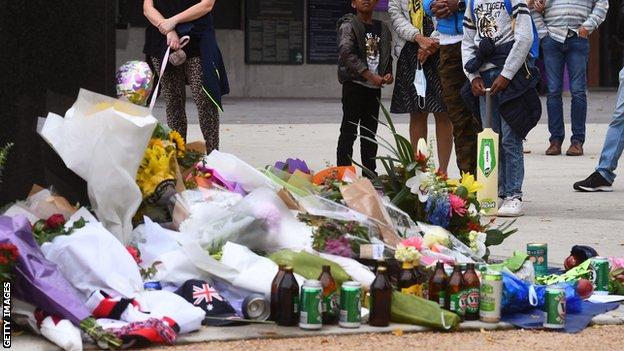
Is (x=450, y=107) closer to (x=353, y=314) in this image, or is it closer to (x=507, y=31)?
(x=507, y=31)

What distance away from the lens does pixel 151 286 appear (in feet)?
19.5

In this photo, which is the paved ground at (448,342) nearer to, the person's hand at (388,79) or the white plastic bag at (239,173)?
the white plastic bag at (239,173)

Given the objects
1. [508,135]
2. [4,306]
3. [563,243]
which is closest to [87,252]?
[4,306]

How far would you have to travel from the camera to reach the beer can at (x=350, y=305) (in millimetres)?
5691

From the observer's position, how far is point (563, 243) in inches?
322

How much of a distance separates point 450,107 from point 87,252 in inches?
183

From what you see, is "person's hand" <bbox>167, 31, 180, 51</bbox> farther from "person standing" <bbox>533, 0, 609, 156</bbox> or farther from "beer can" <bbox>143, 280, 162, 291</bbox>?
"person standing" <bbox>533, 0, 609, 156</bbox>

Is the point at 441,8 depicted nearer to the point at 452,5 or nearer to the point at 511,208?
the point at 452,5

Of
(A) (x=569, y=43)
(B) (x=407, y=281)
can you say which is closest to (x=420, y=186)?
(B) (x=407, y=281)

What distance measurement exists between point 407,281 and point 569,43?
7938 mm

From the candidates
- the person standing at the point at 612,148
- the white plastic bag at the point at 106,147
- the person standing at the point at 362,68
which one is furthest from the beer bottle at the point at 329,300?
the person standing at the point at 612,148

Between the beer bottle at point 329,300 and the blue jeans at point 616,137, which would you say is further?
the blue jeans at point 616,137

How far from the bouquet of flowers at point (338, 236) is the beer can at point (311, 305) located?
0.70 metres

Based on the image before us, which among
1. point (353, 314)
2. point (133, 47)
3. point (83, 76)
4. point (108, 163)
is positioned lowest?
point (353, 314)
